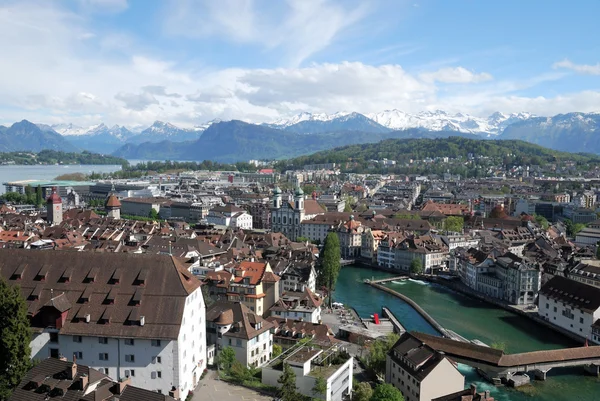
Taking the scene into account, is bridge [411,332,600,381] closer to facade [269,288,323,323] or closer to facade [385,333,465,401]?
facade [385,333,465,401]

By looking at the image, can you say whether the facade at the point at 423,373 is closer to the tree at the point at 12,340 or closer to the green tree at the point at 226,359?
the green tree at the point at 226,359

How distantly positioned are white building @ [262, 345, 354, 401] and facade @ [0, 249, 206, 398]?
2734 millimetres

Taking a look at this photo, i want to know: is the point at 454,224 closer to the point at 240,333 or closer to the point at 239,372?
the point at 240,333

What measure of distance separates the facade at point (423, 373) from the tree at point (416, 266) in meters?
24.5

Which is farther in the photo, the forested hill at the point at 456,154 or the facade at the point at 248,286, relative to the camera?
the forested hill at the point at 456,154

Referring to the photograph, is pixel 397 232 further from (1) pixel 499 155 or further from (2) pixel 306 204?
(1) pixel 499 155

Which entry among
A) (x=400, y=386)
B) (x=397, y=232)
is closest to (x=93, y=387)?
(x=400, y=386)

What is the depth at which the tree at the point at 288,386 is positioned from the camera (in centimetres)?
1673

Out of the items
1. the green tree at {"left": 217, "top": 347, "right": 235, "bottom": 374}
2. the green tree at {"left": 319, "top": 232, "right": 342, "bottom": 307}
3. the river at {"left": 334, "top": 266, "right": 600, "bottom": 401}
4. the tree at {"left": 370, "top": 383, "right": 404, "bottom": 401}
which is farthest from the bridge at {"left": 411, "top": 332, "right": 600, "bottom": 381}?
the green tree at {"left": 319, "top": 232, "right": 342, "bottom": 307}

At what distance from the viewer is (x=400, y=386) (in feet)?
67.1

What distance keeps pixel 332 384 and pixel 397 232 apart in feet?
120

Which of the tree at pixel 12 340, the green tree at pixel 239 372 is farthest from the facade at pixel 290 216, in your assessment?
the tree at pixel 12 340

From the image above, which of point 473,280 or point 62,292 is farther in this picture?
point 473,280

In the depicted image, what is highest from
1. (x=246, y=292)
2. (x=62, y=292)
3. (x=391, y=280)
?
(x=62, y=292)
